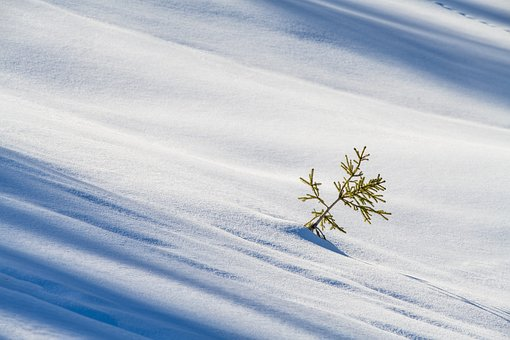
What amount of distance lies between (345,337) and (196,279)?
1.79 feet

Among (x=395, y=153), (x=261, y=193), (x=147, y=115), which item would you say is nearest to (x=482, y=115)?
(x=395, y=153)

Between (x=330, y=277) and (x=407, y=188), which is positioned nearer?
(x=330, y=277)

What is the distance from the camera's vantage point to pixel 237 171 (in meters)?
4.65

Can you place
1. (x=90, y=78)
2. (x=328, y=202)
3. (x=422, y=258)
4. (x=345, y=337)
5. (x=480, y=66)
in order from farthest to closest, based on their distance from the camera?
(x=480, y=66)
(x=90, y=78)
(x=328, y=202)
(x=422, y=258)
(x=345, y=337)

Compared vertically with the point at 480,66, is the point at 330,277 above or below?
below

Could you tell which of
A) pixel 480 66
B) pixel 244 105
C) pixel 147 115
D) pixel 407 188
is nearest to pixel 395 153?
pixel 407 188

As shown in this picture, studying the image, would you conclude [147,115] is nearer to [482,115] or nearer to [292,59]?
[292,59]

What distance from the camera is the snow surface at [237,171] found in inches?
94.3

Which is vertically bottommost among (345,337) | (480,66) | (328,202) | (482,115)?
(345,337)

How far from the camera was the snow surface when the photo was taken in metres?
2.39

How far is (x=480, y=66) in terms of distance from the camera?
10.4 metres

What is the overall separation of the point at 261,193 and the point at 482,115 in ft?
16.7

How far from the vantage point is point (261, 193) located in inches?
167

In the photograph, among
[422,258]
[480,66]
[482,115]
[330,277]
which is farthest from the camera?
[480,66]
